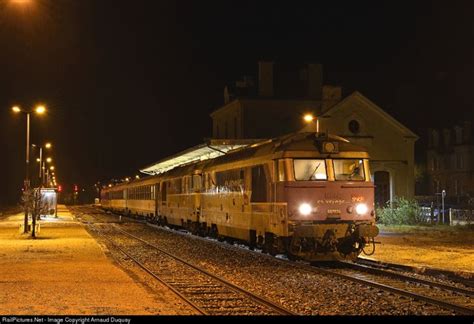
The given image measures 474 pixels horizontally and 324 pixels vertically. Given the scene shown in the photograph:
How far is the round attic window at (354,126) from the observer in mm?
52031

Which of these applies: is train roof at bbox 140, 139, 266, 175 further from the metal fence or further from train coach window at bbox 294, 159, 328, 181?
train coach window at bbox 294, 159, 328, 181

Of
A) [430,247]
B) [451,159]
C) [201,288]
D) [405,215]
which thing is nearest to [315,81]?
[451,159]

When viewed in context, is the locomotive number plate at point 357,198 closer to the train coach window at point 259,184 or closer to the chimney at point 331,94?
the train coach window at point 259,184

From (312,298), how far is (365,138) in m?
39.5

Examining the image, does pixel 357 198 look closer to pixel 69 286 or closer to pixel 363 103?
pixel 69 286

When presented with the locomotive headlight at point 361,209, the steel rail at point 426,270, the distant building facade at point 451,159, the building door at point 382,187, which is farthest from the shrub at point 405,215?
the distant building facade at point 451,159

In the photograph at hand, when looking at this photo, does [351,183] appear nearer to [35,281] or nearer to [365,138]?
[35,281]

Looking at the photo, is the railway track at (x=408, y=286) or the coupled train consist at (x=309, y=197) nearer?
the railway track at (x=408, y=286)

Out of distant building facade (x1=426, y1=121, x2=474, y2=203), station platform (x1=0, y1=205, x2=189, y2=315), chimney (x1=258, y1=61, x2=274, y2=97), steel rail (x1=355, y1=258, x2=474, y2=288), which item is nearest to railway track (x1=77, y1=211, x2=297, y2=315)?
station platform (x1=0, y1=205, x2=189, y2=315)

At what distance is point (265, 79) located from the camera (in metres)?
64.1

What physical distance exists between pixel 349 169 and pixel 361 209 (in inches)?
45.4

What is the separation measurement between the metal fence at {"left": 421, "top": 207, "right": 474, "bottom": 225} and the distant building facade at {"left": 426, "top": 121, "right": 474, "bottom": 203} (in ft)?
125

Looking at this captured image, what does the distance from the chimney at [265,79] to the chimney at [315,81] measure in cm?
363

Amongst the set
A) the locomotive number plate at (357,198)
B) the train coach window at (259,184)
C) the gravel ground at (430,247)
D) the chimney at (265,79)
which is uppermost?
the chimney at (265,79)
